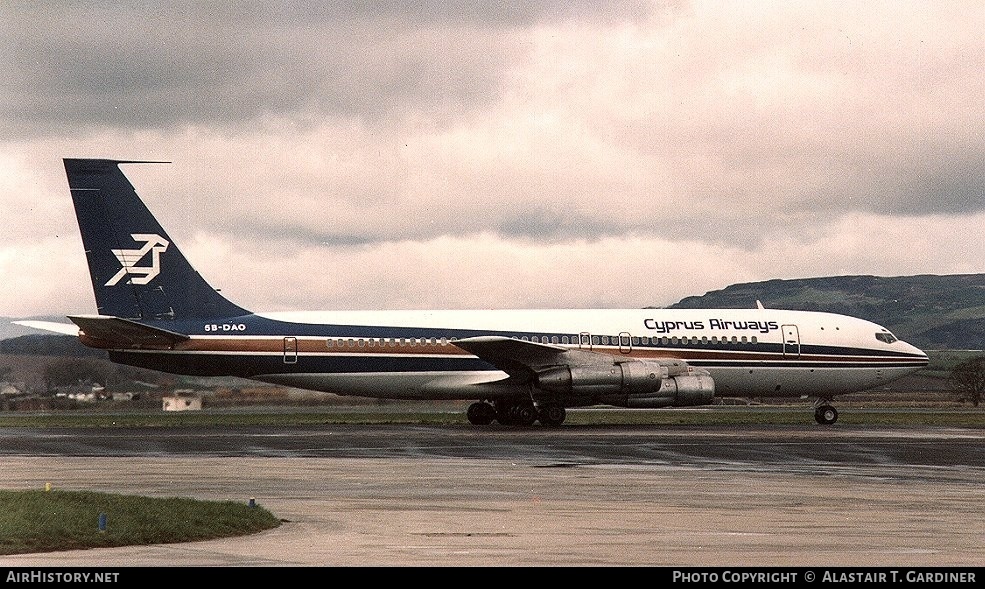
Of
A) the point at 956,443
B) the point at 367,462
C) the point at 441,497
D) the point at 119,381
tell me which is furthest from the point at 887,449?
the point at 119,381

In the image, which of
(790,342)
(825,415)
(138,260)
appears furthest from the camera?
(825,415)

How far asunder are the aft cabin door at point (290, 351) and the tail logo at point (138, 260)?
516cm

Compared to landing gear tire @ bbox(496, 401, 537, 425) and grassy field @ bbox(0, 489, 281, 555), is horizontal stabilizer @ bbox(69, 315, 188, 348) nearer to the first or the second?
A: landing gear tire @ bbox(496, 401, 537, 425)

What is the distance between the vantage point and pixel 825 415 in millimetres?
51250

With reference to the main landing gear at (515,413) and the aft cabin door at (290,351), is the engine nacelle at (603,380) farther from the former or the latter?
the aft cabin door at (290,351)

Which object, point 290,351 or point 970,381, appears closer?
point 290,351

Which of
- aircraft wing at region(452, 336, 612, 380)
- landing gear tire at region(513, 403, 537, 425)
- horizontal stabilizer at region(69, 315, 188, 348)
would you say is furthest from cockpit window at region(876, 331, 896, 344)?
Result: horizontal stabilizer at region(69, 315, 188, 348)

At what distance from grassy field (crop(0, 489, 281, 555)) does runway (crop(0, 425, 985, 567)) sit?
0.49 meters

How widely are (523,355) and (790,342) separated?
36.2ft

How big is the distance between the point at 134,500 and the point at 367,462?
1036cm

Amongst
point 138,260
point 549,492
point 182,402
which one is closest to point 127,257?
point 138,260

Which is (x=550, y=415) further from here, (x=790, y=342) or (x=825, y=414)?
(x=825, y=414)
